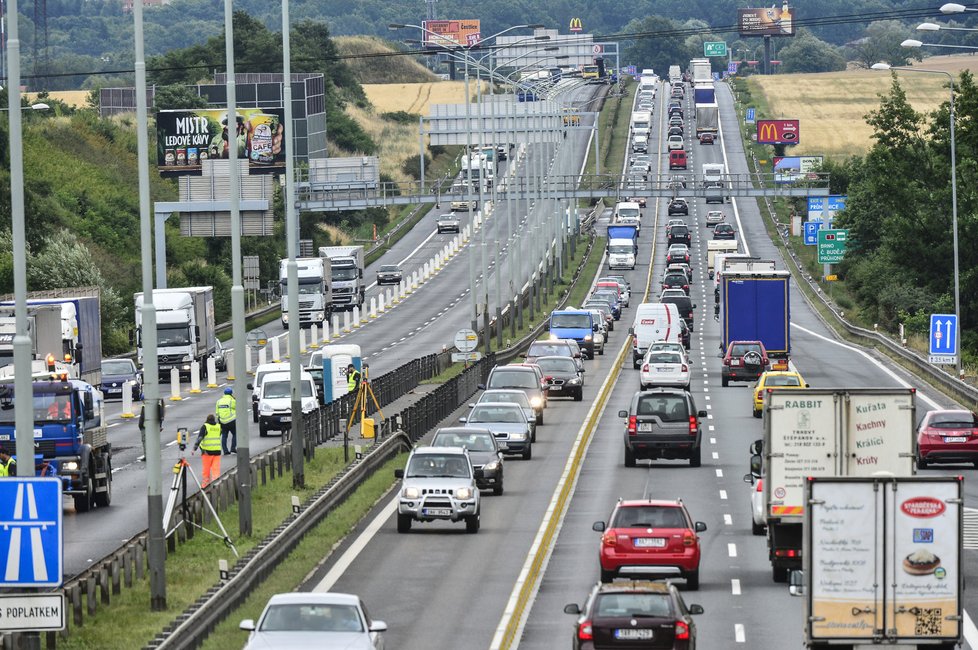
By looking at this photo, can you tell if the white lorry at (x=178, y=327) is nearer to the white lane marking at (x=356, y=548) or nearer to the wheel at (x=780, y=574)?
the white lane marking at (x=356, y=548)

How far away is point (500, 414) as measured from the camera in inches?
1906

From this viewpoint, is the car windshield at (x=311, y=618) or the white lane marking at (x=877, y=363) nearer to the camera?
the car windshield at (x=311, y=618)

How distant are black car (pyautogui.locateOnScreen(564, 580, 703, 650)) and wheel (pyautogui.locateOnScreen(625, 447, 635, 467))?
77.3ft

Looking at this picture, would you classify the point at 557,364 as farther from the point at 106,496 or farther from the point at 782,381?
the point at 106,496

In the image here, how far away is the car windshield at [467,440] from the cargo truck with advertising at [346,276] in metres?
63.7

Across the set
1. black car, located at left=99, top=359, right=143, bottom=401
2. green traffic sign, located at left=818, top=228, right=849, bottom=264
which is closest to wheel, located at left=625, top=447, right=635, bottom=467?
black car, located at left=99, top=359, right=143, bottom=401

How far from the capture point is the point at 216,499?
119 feet

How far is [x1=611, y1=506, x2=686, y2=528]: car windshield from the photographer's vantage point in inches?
1155

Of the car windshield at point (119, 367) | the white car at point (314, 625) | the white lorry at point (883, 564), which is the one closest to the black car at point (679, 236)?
the car windshield at point (119, 367)

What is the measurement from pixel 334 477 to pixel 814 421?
14.8 meters

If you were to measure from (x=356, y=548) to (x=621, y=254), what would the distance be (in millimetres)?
99660

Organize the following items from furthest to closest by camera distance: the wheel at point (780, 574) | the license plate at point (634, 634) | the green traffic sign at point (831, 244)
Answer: the green traffic sign at point (831, 244) → the wheel at point (780, 574) → the license plate at point (634, 634)

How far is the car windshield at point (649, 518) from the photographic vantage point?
96.2 ft

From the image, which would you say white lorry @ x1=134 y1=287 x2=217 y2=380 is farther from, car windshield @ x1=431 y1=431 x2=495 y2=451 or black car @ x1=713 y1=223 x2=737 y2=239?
black car @ x1=713 y1=223 x2=737 y2=239
